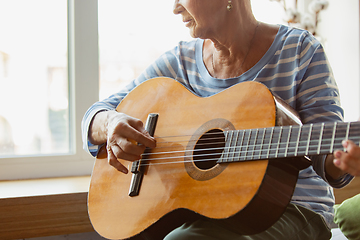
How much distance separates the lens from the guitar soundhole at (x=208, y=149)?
856 mm

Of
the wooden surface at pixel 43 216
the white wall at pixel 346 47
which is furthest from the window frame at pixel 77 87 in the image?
the white wall at pixel 346 47

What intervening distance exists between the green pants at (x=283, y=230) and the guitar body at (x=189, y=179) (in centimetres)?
4

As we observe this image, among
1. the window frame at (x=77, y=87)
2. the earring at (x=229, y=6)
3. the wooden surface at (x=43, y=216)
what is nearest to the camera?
the earring at (x=229, y=6)

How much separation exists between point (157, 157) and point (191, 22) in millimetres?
449

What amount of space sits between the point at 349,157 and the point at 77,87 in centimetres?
134

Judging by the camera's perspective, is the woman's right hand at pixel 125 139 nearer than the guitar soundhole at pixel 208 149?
No

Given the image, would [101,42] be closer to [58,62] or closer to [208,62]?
[58,62]

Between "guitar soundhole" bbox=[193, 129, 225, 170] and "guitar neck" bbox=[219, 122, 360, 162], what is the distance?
50mm

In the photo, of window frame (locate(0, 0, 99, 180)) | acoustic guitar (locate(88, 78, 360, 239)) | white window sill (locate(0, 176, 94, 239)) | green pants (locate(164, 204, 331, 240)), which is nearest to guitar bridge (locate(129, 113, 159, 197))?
acoustic guitar (locate(88, 78, 360, 239))

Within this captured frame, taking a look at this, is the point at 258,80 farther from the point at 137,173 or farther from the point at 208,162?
the point at 137,173

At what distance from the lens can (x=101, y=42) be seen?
1747 mm

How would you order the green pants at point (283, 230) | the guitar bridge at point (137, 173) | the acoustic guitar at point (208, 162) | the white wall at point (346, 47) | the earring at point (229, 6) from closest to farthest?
the acoustic guitar at point (208, 162), the green pants at point (283, 230), the guitar bridge at point (137, 173), the earring at point (229, 6), the white wall at point (346, 47)

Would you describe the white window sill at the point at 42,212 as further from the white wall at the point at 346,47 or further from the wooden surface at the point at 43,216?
the white wall at the point at 346,47

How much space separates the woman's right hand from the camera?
97cm
